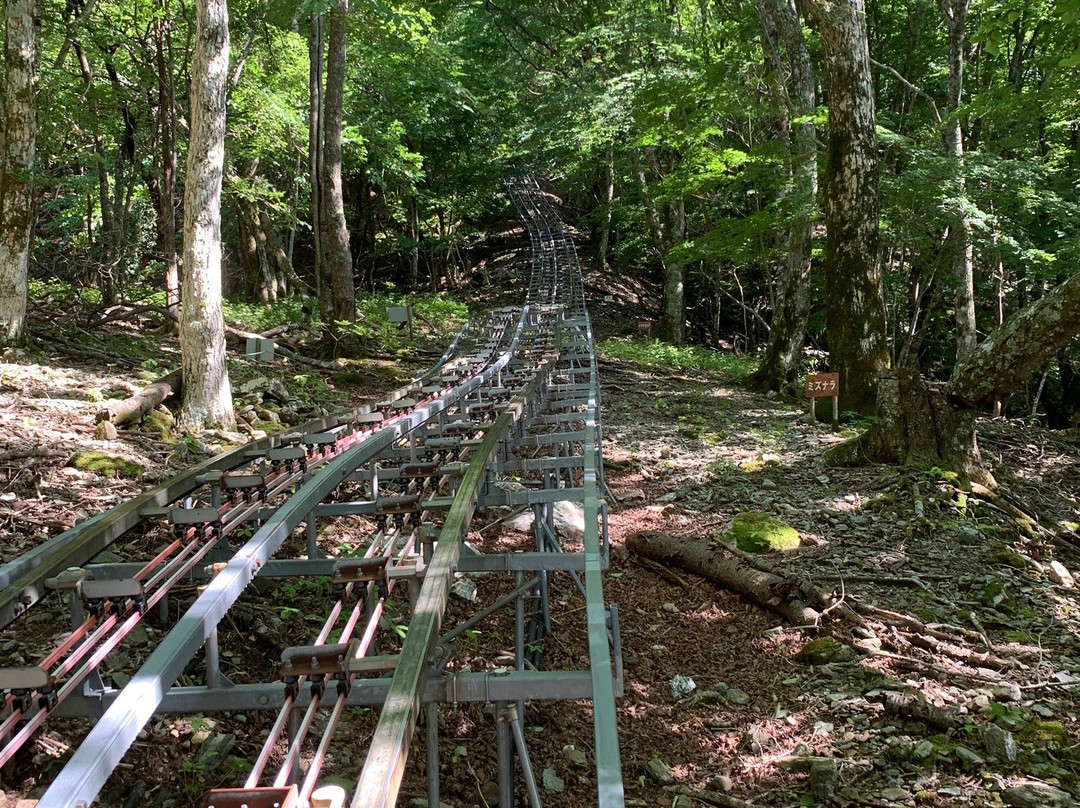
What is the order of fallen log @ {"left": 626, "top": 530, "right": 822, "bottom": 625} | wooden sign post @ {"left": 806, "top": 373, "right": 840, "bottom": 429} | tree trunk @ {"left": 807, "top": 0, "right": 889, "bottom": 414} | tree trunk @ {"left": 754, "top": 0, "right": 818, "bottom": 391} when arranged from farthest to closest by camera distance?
1. tree trunk @ {"left": 754, "top": 0, "right": 818, "bottom": 391}
2. tree trunk @ {"left": 807, "top": 0, "right": 889, "bottom": 414}
3. wooden sign post @ {"left": 806, "top": 373, "right": 840, "bottom": 429}
4. fallen log @ {"left": 626, "top": 530, "right": 822, "bottom": 625}

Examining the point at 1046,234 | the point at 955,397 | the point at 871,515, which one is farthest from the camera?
the point at 1046,234

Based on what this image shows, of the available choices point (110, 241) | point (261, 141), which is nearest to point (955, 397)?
point (261, 141)

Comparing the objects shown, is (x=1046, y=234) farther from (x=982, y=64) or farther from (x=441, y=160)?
(x=441, y=160)

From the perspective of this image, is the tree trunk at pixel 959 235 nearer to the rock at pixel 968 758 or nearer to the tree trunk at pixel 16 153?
the rock at pixel 968 758

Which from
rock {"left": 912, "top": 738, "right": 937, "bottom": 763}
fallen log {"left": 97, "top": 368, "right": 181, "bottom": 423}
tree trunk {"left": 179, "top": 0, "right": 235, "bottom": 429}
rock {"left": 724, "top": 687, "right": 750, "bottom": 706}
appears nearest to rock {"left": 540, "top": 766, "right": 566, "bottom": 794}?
rock {"left": 724, "top": 687, "right": 750, "bottom": 706}

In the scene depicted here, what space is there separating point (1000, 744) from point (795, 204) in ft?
31.8

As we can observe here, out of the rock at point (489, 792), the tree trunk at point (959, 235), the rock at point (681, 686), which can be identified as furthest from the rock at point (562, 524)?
the tree trunk at point (959, 235)

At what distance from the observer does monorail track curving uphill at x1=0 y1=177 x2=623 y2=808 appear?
1.85m

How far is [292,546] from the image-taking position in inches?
206

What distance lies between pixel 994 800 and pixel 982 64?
62.6ft

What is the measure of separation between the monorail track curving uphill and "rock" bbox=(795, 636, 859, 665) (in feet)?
4.95

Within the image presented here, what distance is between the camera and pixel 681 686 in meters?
4.23

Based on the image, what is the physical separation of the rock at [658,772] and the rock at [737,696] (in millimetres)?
638

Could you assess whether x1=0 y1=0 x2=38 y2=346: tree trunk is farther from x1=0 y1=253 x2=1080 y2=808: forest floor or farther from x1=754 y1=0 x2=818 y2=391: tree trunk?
x1=754 y1=0 x2=818 y2=391: tree trunk
